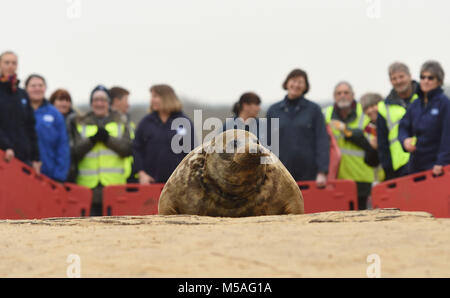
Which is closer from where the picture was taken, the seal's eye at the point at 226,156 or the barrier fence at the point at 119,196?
the seal's eye at the point at 226,156

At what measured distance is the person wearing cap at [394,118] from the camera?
8.54 meters

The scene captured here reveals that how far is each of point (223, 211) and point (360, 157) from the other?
3.83m

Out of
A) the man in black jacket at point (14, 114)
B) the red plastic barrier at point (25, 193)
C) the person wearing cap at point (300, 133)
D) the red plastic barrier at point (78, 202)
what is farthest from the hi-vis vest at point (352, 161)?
the man in black jacket at point (14, 114)

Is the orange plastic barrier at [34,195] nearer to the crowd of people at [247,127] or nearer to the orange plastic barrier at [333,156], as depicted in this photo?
the crowd of people at [247,127]

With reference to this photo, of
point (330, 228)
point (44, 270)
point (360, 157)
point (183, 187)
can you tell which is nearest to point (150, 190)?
point (183, 187)

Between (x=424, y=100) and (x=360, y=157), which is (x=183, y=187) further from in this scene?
(x=360, y=157)

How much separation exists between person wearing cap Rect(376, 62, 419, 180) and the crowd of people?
13 mm

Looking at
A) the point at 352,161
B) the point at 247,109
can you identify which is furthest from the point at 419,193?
the point at 247,109

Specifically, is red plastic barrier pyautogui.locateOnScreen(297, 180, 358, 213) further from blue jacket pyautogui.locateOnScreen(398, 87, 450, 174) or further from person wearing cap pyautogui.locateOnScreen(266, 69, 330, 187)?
blue jacket pyautogui.locateOnScreen(398, 87, 450, 174)

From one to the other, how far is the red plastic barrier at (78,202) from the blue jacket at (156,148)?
73 centimetres

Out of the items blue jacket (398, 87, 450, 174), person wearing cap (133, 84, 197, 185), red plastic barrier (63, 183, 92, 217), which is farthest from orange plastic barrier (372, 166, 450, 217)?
red plastic barrier (63, 183, 92, 217)

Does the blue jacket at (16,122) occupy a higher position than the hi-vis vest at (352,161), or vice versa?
the blue jacket at (16,122)

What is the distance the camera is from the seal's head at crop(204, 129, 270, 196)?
5684 mm

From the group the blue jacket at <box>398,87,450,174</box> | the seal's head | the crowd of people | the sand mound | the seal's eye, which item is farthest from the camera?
the crowd of people
